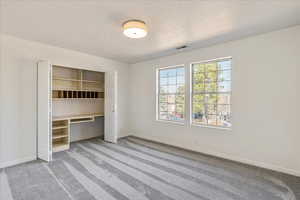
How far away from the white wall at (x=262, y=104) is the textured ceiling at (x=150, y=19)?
29cm

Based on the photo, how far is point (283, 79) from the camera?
2658 millimetres

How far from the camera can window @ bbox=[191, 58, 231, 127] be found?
11.2ft

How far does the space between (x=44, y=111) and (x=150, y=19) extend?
2.80 metres

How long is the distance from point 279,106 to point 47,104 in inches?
176

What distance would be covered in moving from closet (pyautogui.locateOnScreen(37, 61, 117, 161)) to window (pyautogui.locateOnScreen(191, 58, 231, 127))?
7.59 feet

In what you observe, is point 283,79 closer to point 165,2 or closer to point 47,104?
point 165,2

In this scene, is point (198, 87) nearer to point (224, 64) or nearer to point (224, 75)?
point (224, 75)

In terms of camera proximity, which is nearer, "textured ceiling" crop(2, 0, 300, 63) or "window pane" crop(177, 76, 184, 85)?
"textured ceiling" crop(2, 0, 300, 63)

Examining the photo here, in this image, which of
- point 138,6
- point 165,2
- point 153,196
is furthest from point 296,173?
point 138,6

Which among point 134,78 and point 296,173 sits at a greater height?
point 134,78

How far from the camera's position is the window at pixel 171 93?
13.8ft

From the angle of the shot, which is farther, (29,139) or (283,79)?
(29,139)

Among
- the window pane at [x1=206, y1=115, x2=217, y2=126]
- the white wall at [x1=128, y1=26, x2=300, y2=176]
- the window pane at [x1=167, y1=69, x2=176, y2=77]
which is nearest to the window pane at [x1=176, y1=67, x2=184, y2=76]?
the window pane at [x1=167, y1=69, x2=176, y2=77]

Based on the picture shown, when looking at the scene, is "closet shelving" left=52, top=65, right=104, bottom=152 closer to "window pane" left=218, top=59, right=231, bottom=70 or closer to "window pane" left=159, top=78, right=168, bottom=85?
"window pane" left=159, top=78, right=168, bottom=85
